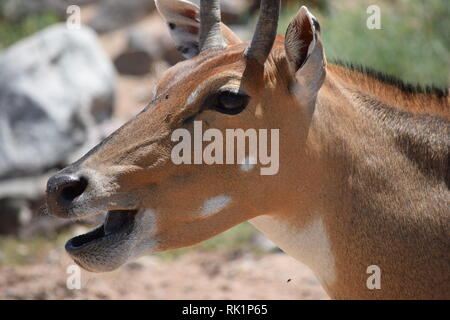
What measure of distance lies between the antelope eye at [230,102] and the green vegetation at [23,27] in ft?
49.8

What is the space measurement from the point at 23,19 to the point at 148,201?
667 inches

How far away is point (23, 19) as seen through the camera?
67.4 feet

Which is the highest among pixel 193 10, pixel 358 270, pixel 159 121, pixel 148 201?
pixel 193 10

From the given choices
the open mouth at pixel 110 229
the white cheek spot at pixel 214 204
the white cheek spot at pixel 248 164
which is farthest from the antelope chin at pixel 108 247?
the white cheek spot at pixel 248 164

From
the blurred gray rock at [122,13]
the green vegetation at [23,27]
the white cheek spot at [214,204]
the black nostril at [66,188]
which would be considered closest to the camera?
the black nostril at [66,188]

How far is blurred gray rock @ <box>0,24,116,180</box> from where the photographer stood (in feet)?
43.4

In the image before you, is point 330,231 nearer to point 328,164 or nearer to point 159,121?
point 328,164

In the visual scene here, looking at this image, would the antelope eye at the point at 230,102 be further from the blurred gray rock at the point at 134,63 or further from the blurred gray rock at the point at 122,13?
the blurred gray rock at the point at 122,13

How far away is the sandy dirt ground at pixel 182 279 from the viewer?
9219 mm

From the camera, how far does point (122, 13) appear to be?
21172mm

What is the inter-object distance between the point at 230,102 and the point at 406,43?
9.08 m

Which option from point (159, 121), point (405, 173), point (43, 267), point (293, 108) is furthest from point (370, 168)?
point (43, 267)

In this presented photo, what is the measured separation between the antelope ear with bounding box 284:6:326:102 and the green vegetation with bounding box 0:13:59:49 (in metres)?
15.3

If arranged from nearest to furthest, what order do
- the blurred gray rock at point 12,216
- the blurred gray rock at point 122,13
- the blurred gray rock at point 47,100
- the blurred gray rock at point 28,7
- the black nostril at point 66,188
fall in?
the black nostril at point 66,188 → the blurred gray rock at point 12,216 → the blurred gray rock at point 47,100 → the blurred gray rock at point 28,7 → the blurred gray rock at point 122,13
